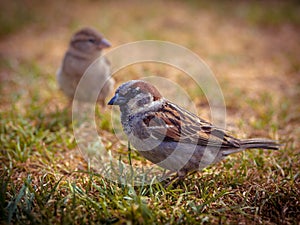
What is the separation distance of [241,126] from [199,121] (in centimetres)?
145

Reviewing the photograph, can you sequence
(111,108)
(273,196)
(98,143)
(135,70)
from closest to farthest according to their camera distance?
(273,196) → (98,143) → (111,108) → (135,70)

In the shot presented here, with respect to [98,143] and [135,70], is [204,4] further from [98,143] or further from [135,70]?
[98,143]

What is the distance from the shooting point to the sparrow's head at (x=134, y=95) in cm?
296

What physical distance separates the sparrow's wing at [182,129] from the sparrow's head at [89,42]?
2.14 meters

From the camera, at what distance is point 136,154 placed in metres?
3.71

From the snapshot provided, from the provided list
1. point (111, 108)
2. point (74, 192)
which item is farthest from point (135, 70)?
point (74, 192)

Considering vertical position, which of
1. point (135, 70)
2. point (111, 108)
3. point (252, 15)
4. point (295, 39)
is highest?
point (252, 15)

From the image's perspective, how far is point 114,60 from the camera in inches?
243

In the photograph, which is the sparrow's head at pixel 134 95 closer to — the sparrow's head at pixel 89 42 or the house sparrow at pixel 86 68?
the house sparrow at pixel 86 68

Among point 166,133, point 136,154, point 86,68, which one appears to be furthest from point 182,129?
point 86,68

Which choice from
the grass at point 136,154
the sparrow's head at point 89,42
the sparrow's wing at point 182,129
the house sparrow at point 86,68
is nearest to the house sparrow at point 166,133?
the sparrow's wing at point 182,129

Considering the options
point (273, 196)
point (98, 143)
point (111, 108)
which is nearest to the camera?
point (273, 196)

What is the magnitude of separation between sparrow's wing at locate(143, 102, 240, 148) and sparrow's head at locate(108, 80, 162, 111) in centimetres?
12

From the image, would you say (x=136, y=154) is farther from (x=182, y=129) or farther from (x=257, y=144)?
(x=257, y=144)
